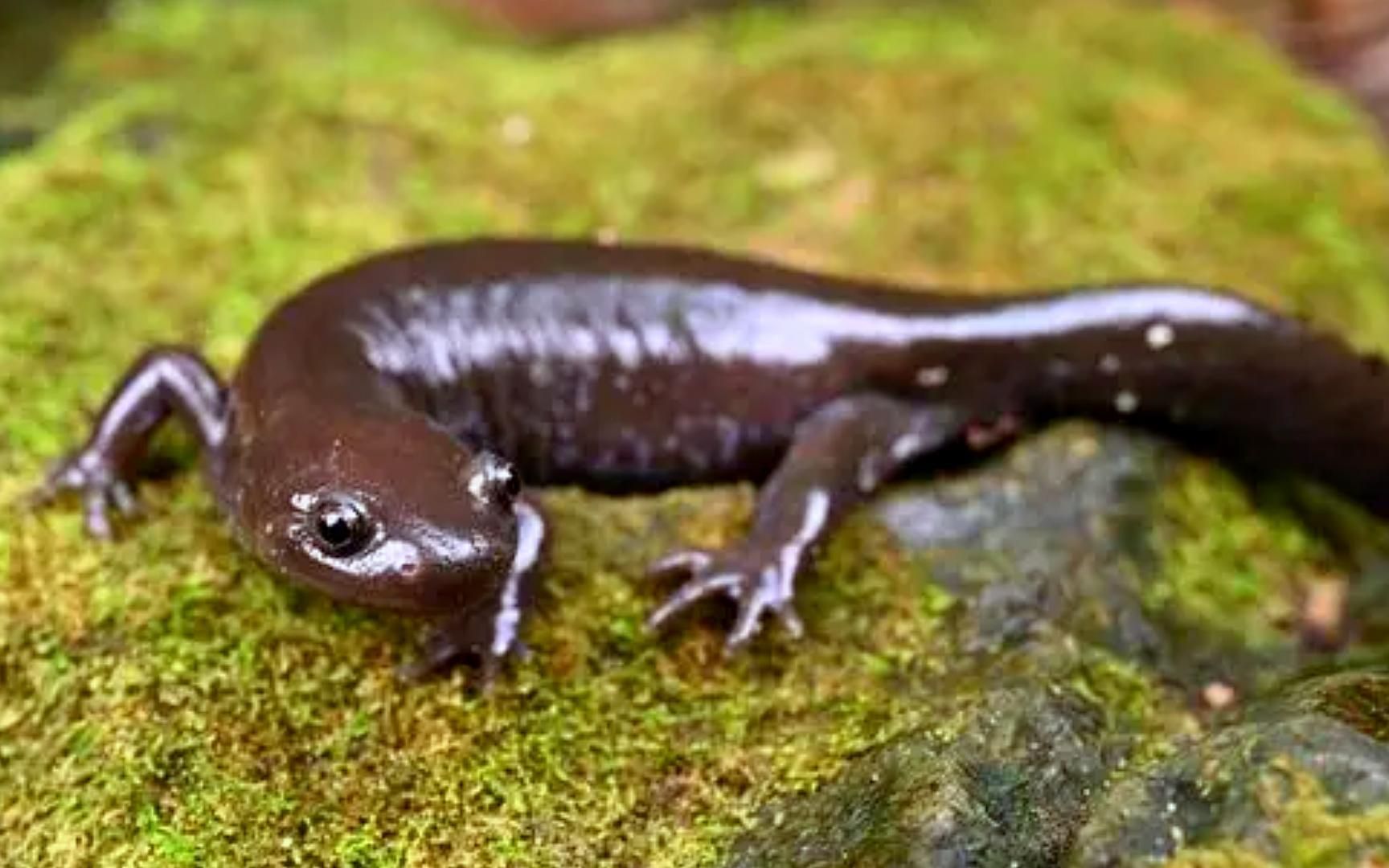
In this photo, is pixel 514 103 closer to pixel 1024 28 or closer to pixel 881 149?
pixel 881 149

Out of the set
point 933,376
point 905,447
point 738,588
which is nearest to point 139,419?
point 738,588

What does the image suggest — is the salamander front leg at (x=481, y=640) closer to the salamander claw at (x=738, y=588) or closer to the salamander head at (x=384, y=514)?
the salamander head at (x=384, y=514)

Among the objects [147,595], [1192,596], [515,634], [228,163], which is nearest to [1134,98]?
[1192,596]

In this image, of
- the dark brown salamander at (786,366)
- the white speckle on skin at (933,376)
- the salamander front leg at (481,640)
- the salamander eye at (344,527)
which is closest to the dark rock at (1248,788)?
the salamander front leg at (481,640)

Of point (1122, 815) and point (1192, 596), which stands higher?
point (1122, 815)

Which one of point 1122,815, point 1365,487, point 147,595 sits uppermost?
point 1122,815

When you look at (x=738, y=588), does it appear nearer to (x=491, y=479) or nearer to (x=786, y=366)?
(x=491, y=479)

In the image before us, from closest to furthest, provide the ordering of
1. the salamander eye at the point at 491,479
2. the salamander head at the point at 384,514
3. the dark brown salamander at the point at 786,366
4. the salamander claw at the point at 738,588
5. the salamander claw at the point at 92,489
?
1. the salamander head at the point at 384,514
2. the salamander eye at the point at 491,479
3. the salamander claw at the point at 738,588
4. the salamander claw at the point at 92,489
5. the dark brown salamander at the point at 786,366
